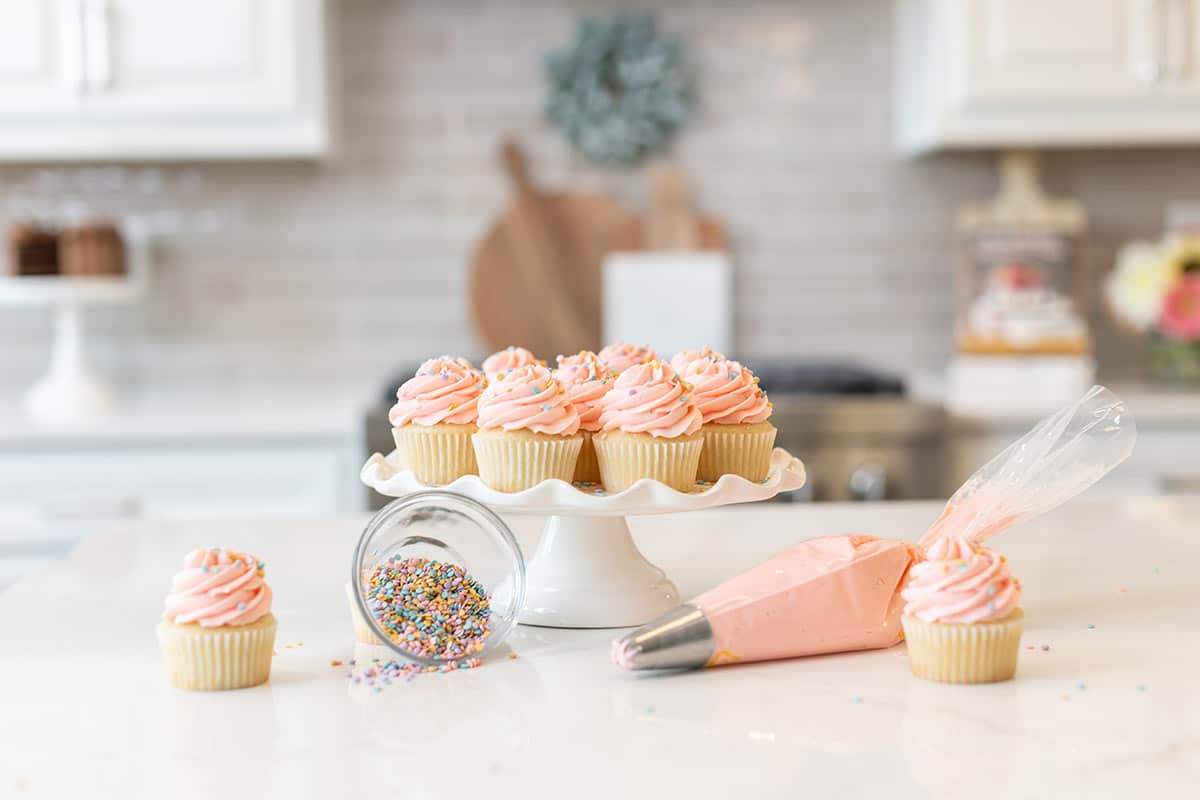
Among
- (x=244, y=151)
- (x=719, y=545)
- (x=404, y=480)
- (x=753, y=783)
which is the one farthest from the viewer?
(x=244, y=151)

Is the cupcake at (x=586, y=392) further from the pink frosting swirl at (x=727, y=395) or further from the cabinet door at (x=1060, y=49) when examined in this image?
the cabinet door at (x=1060, y=49)

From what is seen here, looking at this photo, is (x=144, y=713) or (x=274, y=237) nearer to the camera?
(x=144, y=713)

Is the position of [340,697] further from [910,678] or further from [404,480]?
[910,678]

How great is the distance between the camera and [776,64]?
10.2 feet

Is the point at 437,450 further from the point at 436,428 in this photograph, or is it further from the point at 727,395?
the point at 727,395

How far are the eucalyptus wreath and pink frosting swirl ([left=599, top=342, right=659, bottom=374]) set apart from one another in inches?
72.4

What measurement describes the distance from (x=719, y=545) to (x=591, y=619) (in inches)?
14.2

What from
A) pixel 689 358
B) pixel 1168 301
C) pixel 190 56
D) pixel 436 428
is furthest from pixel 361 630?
pixel 1168 301

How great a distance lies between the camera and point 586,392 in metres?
1.16

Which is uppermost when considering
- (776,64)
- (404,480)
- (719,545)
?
(776,64)

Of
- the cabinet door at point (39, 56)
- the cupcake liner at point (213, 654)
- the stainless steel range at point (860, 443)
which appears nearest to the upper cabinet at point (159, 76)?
the cabinet door at point (39, 56)

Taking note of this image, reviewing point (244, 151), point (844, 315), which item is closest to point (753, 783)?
point (244, 151)

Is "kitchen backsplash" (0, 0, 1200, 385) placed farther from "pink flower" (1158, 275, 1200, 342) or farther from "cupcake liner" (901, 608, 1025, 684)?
"cupcake liner" (901, 608, 1025, 684)

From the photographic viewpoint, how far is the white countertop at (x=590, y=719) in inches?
31.3
